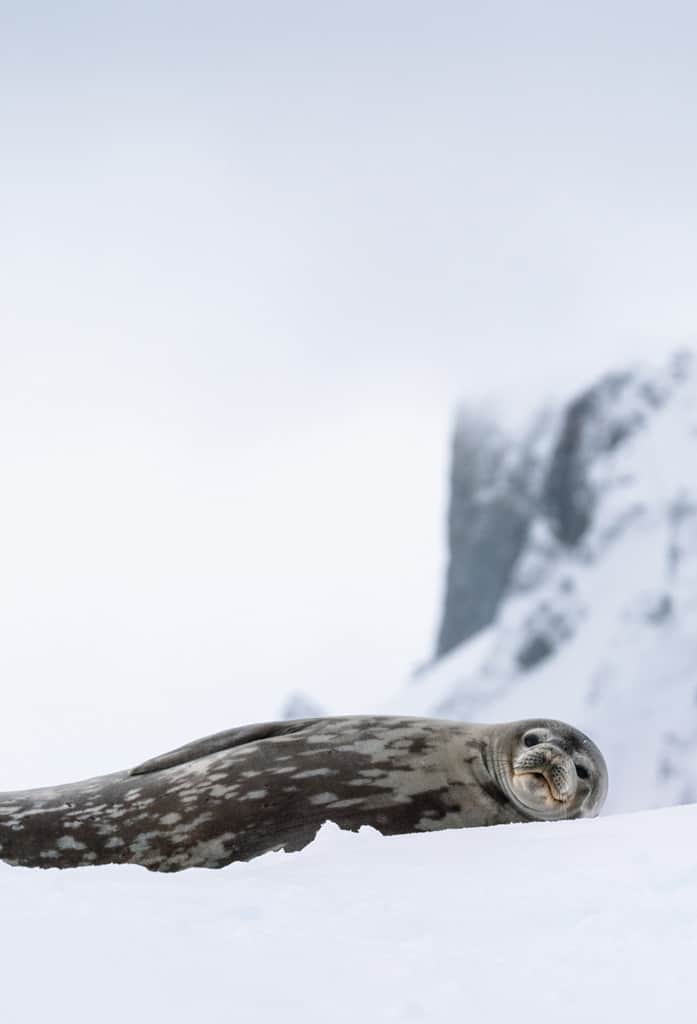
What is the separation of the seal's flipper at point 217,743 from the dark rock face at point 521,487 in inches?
1730

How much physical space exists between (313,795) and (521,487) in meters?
55.4

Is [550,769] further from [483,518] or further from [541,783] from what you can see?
[483,518]

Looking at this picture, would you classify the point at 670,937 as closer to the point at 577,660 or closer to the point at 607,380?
the point at 577,660

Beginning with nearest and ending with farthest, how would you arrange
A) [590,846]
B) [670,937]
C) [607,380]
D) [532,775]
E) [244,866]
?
[670,937]
[590,846]
[244,866]
[532,775]
[607,380]

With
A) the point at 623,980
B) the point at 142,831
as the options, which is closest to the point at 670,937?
the point at 623,980

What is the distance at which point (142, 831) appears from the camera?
427cm

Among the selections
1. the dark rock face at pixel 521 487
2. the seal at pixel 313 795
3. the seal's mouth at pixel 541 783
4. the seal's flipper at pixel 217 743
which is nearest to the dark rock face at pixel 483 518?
the dark rock face at pixel 521 487

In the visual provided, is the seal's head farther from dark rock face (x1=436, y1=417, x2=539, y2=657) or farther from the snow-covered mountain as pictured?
dark rock face (x1=436, y1=417, x2=539, y2=657)

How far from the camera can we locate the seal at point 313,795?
163 inches

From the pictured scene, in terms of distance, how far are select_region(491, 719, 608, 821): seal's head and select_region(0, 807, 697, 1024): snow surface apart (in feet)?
3.25

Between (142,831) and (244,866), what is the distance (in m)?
1.07

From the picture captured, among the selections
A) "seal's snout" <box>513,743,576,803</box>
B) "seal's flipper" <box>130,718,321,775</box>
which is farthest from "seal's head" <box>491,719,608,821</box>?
"seal's flipper" <box>130,718,321,775</box>

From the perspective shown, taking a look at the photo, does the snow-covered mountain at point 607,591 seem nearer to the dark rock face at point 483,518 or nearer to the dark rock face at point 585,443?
the dark rock face at point 585,443

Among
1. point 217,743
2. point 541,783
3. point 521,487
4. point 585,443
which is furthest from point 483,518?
point 541,783
